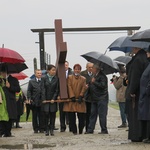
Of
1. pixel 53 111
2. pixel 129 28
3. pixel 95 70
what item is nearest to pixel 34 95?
pixel 53 111

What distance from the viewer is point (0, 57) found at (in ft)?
32.8

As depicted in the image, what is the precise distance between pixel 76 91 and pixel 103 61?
1091mm

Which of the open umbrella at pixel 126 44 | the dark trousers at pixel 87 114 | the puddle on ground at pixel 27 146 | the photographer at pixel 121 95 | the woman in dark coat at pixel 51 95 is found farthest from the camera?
the photographer at pixel 121 95

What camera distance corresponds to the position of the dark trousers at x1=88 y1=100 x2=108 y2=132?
429 inches

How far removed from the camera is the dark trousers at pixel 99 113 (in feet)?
35.7

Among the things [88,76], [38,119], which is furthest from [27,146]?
[38,119]

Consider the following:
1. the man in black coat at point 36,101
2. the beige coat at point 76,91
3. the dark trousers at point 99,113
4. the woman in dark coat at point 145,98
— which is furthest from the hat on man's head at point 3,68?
the woman in dark coat at point 145,98

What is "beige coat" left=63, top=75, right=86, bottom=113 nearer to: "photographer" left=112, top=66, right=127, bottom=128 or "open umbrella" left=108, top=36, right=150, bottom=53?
"open umbrella" left=108, top=36, right=150, bottom=53

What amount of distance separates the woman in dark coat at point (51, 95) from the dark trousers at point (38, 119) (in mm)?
787

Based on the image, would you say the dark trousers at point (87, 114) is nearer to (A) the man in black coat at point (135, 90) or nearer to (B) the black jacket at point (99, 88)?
(B) the black jacket at point (99, 88)

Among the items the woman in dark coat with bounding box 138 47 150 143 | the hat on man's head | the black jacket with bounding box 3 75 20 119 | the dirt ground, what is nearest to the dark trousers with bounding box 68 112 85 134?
the dirt ground

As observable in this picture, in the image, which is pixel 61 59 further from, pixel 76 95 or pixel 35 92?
pixel 35 92

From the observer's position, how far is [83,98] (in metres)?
11.1

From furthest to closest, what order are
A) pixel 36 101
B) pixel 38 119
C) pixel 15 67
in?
1. pixel 38 119
2. pixel 36 101
3. pixel 15 67
